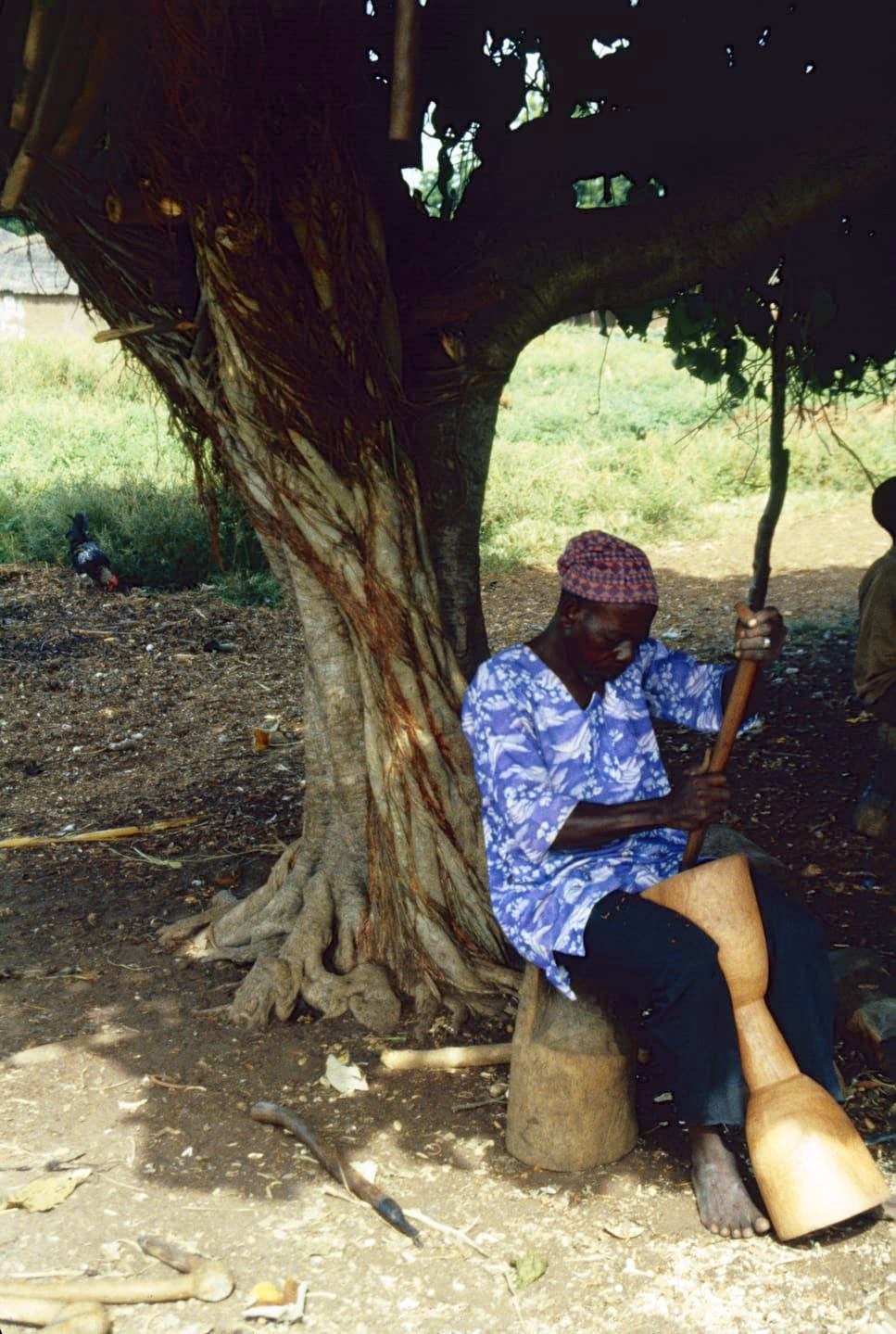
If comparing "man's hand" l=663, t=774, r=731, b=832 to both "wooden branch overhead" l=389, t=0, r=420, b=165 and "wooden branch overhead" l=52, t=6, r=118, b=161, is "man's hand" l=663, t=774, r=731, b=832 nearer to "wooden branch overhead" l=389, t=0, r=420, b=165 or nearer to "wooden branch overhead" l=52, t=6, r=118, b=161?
"wooden branch overhead" l=389, t=0, r=420, b=165

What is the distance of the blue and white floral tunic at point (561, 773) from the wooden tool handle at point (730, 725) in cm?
20

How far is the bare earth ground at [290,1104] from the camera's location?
2.77m

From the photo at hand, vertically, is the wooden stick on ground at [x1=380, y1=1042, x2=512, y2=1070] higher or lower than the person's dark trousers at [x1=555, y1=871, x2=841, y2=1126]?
lower

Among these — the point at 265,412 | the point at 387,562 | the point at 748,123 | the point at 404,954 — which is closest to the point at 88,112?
the point at 265,412

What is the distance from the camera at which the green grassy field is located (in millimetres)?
10297

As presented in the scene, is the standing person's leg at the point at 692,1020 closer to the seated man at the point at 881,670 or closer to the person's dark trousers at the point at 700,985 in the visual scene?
the person's dark trousers at the point at 700,985

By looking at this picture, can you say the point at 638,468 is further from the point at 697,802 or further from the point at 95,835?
the point at 697,802

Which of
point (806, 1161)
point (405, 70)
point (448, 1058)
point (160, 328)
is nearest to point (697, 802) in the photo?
point (806, 1161)

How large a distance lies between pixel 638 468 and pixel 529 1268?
37.9 feet

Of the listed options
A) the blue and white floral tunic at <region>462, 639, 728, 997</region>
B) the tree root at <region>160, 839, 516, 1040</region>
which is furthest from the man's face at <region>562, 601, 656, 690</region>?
the tree root at <region>160, 839, 516, 1040</region>

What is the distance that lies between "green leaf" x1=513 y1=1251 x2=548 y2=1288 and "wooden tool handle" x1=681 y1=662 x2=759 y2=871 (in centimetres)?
96

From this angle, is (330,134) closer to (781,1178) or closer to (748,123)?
(748,123)

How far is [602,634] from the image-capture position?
323cm

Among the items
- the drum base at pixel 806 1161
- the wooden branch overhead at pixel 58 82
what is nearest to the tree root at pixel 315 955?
the drum base at pixel 806 1161
